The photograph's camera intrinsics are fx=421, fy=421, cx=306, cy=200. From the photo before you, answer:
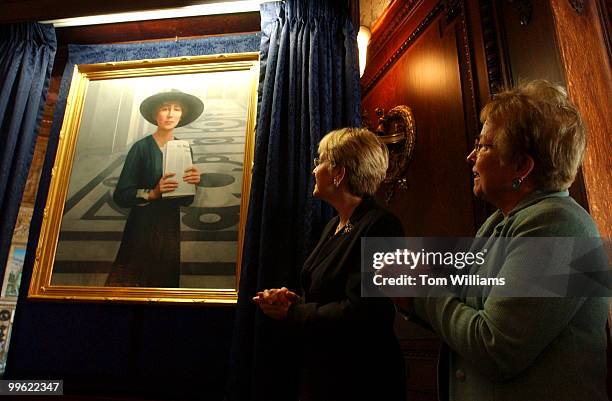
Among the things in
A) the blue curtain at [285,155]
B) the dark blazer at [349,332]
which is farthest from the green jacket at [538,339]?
the blue curtain at [285,155]

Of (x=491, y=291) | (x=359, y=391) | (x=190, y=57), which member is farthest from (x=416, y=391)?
(x=190, y=57)

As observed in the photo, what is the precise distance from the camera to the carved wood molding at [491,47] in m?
1.32

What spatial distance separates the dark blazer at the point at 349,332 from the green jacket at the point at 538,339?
9.3 inches

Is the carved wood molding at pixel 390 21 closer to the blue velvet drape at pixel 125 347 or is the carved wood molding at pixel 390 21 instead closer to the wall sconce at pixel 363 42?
the wall sconce at pixel 363 42

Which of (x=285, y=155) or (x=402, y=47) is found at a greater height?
(x=402, y=47)

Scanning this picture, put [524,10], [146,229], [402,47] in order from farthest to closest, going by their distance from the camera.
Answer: [402,47], [146,229], [524,10]

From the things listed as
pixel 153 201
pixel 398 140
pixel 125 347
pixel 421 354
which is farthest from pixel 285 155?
pixel 125 347

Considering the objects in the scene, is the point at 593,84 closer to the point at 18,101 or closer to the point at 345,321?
the point at 345,321

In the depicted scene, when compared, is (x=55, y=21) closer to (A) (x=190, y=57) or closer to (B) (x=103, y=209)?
(A) (x=190, y=57)

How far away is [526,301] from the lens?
66 cm

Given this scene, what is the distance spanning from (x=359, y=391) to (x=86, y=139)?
6.01 ft

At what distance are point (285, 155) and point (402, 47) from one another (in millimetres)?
831

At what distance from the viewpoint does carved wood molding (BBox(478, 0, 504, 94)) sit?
1.32 m

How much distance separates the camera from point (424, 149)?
175 centimetres
